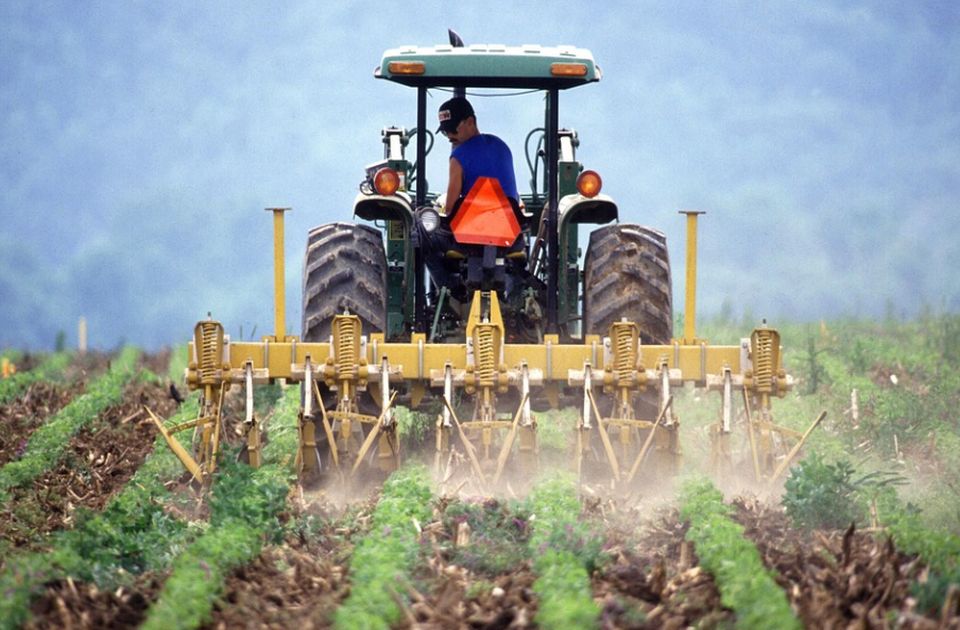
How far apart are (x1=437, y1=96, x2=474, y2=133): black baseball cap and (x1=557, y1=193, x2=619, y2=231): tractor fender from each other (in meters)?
0.90

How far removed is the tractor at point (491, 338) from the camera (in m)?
9.73

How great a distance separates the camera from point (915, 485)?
10.5 m

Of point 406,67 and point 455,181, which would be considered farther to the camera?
point 455,181

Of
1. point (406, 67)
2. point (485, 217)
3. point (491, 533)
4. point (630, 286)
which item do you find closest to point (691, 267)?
point (630, 286)

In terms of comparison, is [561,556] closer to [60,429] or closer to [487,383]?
[487,383]

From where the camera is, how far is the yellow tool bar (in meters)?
9.98

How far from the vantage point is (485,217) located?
10.5 m

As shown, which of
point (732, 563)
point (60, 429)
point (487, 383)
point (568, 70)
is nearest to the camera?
point (732, 563)

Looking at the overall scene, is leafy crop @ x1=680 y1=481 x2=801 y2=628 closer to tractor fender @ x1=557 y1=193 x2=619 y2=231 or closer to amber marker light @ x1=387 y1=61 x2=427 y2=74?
tractor fender @ x1=557 y1=193 x2=619 y2=231

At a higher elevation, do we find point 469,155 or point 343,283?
point 469,155

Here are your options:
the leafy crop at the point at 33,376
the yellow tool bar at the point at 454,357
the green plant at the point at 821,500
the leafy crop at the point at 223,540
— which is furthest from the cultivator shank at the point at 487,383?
the leafy crop at the point at 33,376

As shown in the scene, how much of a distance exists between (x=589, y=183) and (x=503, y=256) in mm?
771

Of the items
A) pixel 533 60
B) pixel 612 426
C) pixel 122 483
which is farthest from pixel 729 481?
pixel 122 483

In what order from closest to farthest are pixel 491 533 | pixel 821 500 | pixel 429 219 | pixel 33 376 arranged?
pixel 491 533 → pixel 821 500 → pixel 429 219 → pixel 33 376
